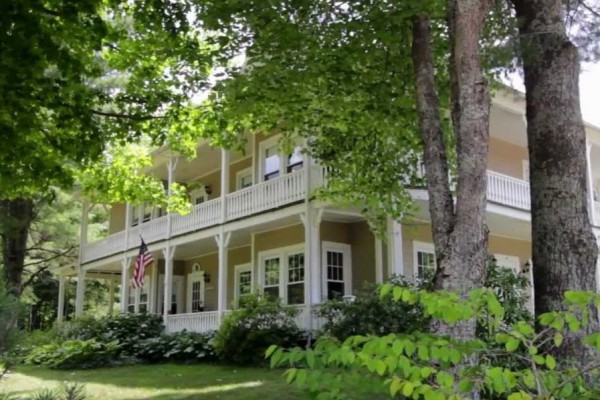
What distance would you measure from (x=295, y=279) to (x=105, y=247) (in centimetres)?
Answer: 1108

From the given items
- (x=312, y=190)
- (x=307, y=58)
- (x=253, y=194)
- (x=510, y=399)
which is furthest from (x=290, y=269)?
(x=510, y=399)

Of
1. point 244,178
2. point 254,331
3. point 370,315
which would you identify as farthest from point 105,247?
point 370,315

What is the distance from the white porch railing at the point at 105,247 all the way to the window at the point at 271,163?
8.09 meters

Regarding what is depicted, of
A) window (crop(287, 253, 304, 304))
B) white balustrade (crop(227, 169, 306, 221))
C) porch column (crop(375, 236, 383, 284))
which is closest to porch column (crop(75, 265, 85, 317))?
white balustrade (crop(227, 169, 306, 221))

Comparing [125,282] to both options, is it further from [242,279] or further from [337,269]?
[337,269]

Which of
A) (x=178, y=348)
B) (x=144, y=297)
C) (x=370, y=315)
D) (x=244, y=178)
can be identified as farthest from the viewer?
(x=144, y=297)

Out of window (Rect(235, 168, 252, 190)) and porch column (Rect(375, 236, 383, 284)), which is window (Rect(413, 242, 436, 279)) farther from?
window (Rect(235, 168, 252, 190))

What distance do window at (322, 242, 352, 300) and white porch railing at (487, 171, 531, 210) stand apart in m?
4.09

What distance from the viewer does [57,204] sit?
1040 inches

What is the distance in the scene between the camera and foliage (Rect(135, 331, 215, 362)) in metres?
15.2

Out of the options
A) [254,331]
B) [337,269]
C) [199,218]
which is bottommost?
[254,331]

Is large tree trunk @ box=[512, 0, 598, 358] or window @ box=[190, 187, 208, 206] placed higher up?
window @ box=[190, 187, 208, 206]

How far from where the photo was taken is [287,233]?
17453 mm

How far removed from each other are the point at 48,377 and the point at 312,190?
23.7 ft
